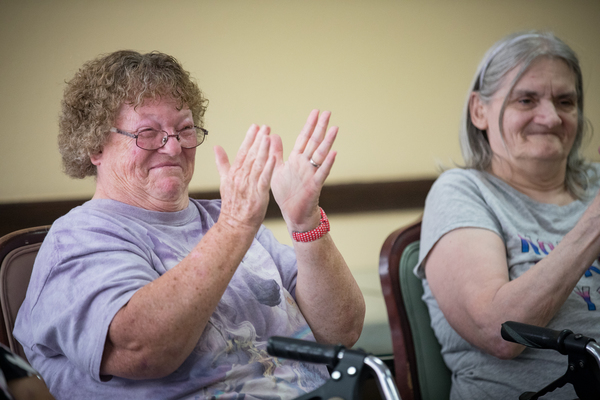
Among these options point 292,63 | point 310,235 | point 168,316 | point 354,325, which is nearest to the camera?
point 168,316

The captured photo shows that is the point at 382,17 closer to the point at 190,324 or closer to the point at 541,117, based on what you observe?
the point at 541,117

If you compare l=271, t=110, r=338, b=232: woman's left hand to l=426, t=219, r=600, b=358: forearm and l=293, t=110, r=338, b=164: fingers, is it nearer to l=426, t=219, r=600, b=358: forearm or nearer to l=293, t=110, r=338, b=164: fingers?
l=293, t=110, r=338, b=164: fingers

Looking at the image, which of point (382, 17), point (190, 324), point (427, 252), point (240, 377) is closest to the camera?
point (190, 324)

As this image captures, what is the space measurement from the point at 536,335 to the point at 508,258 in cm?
40

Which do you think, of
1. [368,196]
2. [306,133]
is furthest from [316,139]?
[368,196]

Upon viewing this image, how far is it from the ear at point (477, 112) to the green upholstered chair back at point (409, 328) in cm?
42

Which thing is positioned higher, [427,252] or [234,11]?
[234,11]

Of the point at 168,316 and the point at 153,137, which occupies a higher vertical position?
the point at 153,137

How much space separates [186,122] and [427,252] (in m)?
0.70

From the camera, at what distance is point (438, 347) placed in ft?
4.68

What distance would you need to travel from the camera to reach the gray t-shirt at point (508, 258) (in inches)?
48.7

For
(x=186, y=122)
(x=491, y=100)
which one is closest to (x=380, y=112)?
(x=491, y=100)

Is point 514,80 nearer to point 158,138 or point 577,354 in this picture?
point 577,354

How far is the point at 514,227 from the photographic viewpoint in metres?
1.36
